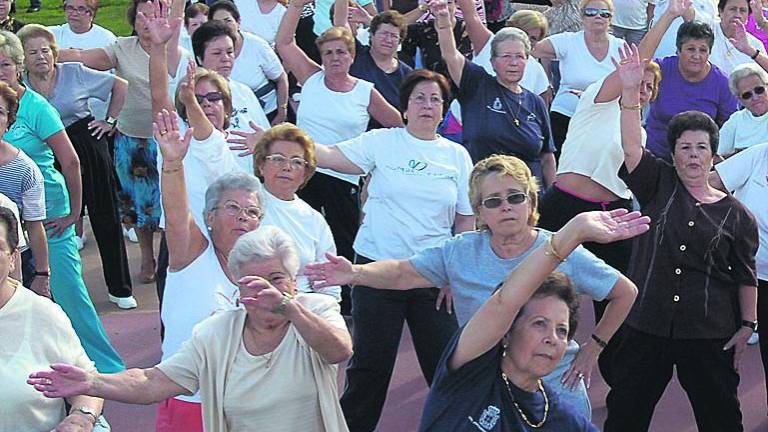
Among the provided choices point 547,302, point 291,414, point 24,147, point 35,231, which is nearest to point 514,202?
point 547,302

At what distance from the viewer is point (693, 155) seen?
534 cm

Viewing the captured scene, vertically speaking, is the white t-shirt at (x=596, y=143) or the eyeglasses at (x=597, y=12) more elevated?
the eyeglasses at (x=597, y=12)

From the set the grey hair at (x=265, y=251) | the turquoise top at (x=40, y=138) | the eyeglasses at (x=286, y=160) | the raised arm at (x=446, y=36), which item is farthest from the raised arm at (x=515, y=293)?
the turquoise top at (x=40, y=138)

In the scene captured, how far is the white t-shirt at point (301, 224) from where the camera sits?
5.29 m

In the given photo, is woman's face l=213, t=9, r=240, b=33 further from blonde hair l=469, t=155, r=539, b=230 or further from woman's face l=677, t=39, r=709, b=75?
blonde hair l=469, t=155, r=539, b=230

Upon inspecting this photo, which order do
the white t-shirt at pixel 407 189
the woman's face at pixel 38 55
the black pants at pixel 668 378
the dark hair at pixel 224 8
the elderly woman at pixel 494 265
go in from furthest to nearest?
the dark hair at pixel 224 8 → the woman's face at pixel 38 55 → the white t-shirt at pixel 407 189 → the black pants at pixel 668 378 → the elderly woman at pixel 494 265

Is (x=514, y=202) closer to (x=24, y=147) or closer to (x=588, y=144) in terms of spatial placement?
(x=588, y=144)

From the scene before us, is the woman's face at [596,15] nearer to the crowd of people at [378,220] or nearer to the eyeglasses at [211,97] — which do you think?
the crowd of people at [378,220]

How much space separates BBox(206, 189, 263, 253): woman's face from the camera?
4.74 metres

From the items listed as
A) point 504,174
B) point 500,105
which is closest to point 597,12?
point 500,105

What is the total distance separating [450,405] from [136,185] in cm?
512

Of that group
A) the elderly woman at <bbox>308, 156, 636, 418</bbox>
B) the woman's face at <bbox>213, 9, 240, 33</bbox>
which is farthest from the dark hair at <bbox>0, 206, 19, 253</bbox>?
the woman's face at <bbox>213, 9, 240, 33</bbox>

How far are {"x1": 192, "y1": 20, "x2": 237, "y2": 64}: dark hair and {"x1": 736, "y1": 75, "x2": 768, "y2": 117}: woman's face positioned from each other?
331 centimetres

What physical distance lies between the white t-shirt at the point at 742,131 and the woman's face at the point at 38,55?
437 cm
